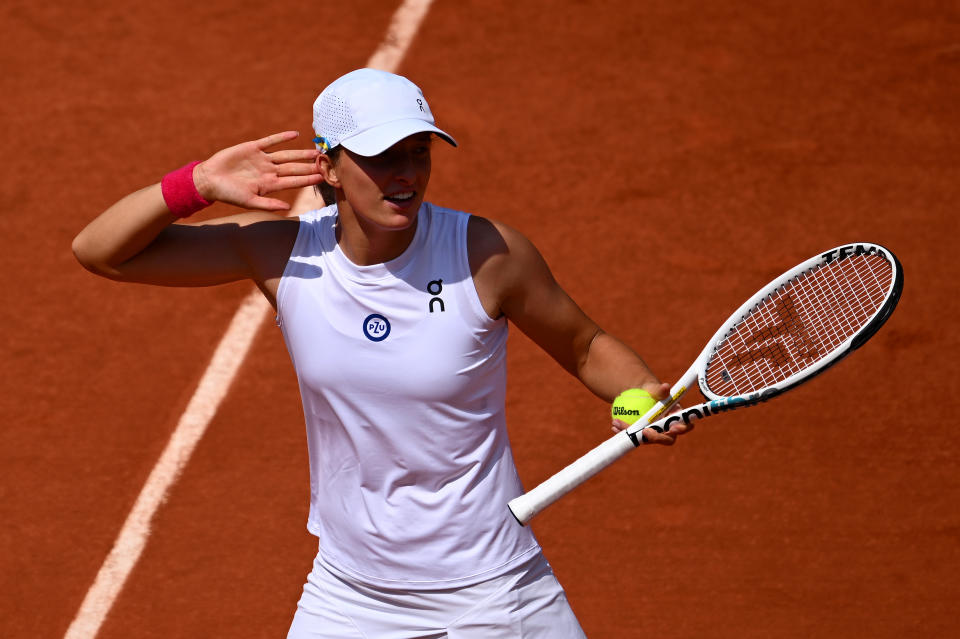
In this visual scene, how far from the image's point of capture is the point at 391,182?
3.61 m

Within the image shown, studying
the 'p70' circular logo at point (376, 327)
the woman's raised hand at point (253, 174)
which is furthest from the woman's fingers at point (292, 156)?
the 'p70' circular logo at point (376, 327)

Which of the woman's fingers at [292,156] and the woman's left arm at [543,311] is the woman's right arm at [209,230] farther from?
the woman's left arm at [543,311]

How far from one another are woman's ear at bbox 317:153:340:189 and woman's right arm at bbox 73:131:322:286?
27 mm

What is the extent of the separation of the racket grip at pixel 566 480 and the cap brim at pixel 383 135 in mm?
984

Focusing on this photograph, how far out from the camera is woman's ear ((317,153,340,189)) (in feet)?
12.3

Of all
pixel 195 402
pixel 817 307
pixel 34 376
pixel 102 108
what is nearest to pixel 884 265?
pixel 817 307

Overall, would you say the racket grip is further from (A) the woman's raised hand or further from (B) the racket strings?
(A) the woman's raised hand

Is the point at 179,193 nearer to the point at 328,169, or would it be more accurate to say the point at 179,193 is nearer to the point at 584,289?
the point at 328,169

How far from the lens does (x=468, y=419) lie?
374 centimetres

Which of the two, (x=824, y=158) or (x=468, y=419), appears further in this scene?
(x=824, y=158)

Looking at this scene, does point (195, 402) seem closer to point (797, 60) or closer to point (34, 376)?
point (34, 376)

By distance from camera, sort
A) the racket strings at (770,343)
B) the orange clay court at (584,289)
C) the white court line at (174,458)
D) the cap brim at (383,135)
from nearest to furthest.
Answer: the cap brim at (383,135) → the racket strings at (770,343) → the white court line at (174,458) → the orange clay court at (584,289)

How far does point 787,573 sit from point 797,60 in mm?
4082

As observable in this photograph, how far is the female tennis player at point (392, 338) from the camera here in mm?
3662
